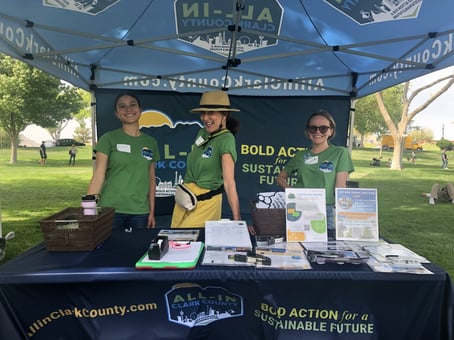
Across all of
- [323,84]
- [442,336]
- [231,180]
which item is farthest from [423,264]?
[323,84]

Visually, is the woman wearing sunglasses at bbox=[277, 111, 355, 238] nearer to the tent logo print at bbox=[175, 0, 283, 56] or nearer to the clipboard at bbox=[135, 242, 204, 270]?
the tent logo print at bbox=[175, 0, 283, 56]

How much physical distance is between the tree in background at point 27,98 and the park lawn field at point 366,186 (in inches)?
66.4

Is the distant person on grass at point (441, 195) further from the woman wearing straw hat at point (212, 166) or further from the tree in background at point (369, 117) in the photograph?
the tree in background at point (369, 117)

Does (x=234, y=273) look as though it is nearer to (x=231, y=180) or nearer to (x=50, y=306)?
(x=231, y=180)

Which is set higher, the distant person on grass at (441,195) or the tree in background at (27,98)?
the tree in background at (27,98)

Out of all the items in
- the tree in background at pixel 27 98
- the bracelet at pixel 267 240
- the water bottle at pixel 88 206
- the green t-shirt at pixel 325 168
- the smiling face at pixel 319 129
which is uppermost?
the tree in background at pixel 27 98

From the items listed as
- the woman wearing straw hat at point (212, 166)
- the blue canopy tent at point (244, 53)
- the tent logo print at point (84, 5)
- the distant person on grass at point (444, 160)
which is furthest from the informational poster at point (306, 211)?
the distant person on grass at point (444, 160)

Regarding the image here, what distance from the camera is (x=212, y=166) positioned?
1767 millimetres

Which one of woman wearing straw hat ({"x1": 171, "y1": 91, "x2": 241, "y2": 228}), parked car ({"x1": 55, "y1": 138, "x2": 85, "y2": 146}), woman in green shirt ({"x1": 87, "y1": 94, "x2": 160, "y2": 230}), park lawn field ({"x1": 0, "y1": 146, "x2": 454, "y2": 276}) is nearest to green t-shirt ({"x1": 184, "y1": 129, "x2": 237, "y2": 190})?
woman wearing straw hat ({"x1": 171, "y1": 91, "x2": 241, "y2": 228})

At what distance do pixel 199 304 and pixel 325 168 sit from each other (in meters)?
1.19

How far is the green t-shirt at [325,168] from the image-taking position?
2012mm

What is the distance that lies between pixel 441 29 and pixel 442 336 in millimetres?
2016

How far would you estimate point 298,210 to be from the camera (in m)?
1.54

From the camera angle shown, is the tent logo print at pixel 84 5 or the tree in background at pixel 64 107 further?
the tree in background at pixel 64 107
